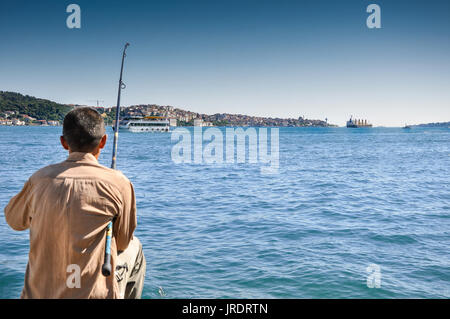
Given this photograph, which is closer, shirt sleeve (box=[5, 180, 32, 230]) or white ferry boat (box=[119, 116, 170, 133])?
shirt sleeve (box=[5, 180, 32, 230])

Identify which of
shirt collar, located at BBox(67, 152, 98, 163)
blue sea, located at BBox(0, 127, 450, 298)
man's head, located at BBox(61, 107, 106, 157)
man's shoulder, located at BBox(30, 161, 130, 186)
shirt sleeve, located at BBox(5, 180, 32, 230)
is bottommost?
blue sea, located at BBox(0, 127, 450, 298)

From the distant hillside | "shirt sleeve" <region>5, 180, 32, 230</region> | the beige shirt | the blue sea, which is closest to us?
the beige shirt

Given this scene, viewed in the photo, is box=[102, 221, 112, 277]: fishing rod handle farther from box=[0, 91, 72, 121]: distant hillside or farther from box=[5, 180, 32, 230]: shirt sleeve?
box=[0, 91, 72, 121]: distant hillside

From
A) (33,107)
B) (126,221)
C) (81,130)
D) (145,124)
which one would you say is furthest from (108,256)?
(145,124)

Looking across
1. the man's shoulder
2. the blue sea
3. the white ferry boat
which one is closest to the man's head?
the man's shoulder

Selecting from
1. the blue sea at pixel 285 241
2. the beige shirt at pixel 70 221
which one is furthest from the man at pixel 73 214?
the blue sea at pixel 285 241

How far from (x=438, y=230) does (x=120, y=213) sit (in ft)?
40.6

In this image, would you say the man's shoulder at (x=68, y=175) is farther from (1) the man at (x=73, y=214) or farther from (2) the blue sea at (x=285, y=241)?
(2) the blue sea at (x=285, y=241)

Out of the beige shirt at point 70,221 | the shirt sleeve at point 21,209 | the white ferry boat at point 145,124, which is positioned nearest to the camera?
the beige shirt at point 70,221

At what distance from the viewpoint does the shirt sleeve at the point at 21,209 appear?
2.58 meters

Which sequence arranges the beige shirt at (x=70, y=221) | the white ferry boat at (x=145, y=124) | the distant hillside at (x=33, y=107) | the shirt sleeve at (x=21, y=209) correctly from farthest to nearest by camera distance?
the white ferry boat at (x=145, y=124), the distant hillside at (x=33, y=107), the shirt sleeve at (x=21, y=209), the beige shirt at (x=70, y=221)

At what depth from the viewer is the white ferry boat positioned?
403 feet

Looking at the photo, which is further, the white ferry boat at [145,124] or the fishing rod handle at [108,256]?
the white ferry boat at [145,124]
